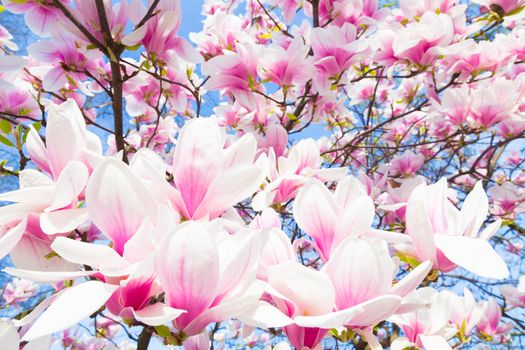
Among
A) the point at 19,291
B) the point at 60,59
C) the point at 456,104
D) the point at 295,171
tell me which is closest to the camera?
the point at 295,171

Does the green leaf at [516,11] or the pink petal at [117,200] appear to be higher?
the pink petal at [117,200]

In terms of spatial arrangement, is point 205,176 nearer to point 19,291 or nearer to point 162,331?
point 162,331

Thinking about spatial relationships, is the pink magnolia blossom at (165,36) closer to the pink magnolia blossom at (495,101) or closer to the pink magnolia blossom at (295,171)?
the pink magnolia blossom at (295,171)

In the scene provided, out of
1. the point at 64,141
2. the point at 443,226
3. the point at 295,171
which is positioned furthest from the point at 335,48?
the point at 64,141

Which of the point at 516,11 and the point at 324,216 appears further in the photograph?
the point at 516,11

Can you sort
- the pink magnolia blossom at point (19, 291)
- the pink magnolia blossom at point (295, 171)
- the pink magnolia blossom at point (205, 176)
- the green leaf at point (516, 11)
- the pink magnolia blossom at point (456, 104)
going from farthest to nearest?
the pink magnolia blossom at point (19, 291) < the pink magnolia blossom at point (456, 104) < the green leaf at point (516, 11) < the pink magnolia blossom at point (295, 171) < the pink magnolia blossom at point (205, 176)

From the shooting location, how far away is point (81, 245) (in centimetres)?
32

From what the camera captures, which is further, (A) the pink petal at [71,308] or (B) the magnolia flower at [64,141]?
(B) the magnolia flower at [64,141]

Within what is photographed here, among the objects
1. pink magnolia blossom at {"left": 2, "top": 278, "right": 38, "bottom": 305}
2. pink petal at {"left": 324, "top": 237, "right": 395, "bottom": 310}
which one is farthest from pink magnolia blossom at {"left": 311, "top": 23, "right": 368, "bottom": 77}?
pink magnolia blossom at {"left": 2, "top": 278, "right": 38, "bottom": 305}

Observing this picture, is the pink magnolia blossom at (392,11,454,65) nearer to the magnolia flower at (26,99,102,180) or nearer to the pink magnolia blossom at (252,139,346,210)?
the pink magnolia blossom at (252,139,346,210)

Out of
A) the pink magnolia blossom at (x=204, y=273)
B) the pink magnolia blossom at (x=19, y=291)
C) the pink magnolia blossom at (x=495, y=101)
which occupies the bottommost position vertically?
the pink magnolia blossom at (x=19, y=291)

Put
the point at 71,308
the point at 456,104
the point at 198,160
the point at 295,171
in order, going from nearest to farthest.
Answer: the point at 71,308
the point at 198,160
the point at 295,171
the point at 456,104

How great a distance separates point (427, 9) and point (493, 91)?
354 mm

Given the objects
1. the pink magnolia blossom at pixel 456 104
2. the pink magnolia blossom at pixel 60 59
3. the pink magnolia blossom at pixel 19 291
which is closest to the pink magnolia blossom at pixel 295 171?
the pink magnolia blossom at pixel 60 59
